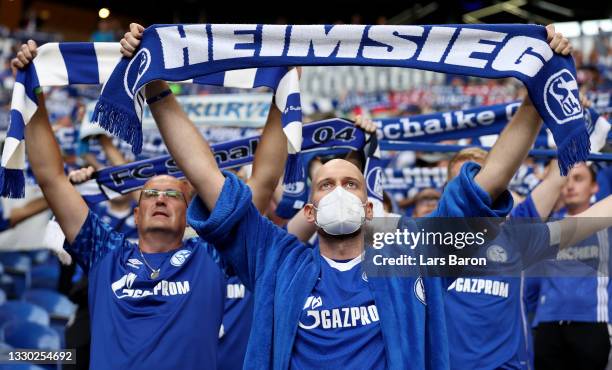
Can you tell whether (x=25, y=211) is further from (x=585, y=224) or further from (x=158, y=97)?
(x=585, y=224)

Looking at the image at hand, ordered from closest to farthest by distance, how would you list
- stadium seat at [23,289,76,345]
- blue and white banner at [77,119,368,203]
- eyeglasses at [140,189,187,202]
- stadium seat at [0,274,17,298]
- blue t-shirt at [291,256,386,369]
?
blue t-shirt at [291,256,386,369], eyeglasses at [140,189,187,202], blue and white banner at [77,119,368,203], stadium seat at [23,289,76,345], stadium seat at [0,274,17,298]

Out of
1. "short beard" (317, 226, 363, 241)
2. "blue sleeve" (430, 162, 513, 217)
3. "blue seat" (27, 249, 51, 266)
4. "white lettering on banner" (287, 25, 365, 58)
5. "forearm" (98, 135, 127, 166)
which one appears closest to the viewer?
"blue sleeve" (430, 162, 513, 217)

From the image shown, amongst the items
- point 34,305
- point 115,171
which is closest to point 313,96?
point 34,305

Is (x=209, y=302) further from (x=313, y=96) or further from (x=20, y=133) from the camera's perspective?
(x=313, y=96)

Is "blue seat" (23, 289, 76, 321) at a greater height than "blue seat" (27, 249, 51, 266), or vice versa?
"blue seat" (27, 249, 51, 266)

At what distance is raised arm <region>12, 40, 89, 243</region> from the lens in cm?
383

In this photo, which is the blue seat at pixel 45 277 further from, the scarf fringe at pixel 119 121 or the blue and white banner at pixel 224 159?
the scarf fringe at pixel 119 121

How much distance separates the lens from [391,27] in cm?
331

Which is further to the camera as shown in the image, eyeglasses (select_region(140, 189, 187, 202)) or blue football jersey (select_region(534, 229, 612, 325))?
blue football jersey (select_region(534, 229, 612, 325))

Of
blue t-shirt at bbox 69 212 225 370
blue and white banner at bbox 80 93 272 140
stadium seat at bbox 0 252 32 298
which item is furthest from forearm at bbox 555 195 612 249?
stadium seat at bbox 0 252 32 298

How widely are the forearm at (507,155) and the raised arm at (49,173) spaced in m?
1.80

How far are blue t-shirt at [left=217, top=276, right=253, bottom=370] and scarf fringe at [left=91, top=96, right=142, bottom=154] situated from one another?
1.10 m

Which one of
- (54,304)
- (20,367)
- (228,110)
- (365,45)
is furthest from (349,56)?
(54,304)

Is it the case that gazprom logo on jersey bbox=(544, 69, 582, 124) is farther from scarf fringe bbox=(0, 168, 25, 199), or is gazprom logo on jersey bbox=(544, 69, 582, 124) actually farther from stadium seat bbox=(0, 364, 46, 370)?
stadium seat bbox=(0, 364, 46, 370)
